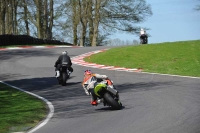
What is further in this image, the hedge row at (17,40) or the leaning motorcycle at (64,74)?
the hedge row at (17,40)

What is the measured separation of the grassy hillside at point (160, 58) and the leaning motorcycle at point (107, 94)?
1036cm

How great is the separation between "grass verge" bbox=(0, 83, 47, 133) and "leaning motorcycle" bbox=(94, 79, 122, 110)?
157 cm

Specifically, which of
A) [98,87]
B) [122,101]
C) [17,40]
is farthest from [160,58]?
[98,87]

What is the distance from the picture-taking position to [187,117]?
10.7 meters

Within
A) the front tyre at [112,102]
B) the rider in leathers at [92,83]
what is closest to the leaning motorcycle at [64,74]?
the rider in leathers at [92,83]

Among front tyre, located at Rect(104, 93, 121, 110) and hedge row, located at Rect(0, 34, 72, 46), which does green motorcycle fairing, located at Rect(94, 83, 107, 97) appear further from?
hedge row, located at Rect(0, 34, 72, 46)

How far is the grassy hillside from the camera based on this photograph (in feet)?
82.6

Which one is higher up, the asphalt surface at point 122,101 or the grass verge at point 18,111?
the asphalt surface at point 122,101

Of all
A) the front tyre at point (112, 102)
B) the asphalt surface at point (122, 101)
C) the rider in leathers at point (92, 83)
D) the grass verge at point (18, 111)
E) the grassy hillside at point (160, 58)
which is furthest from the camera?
the grassy hillside at point (160, 58)

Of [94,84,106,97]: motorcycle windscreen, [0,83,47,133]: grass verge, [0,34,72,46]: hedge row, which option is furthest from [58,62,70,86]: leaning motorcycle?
[0,34,72,46]: hedge row

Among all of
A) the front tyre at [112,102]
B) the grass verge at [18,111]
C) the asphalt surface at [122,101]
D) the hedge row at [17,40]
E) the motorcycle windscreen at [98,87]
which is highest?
the hedge row at [17,40]

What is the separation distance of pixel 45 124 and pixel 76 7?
53.7m

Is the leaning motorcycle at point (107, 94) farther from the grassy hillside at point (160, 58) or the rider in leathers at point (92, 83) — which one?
the grassy hillside at point (160, 58)

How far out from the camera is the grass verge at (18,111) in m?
11.0
